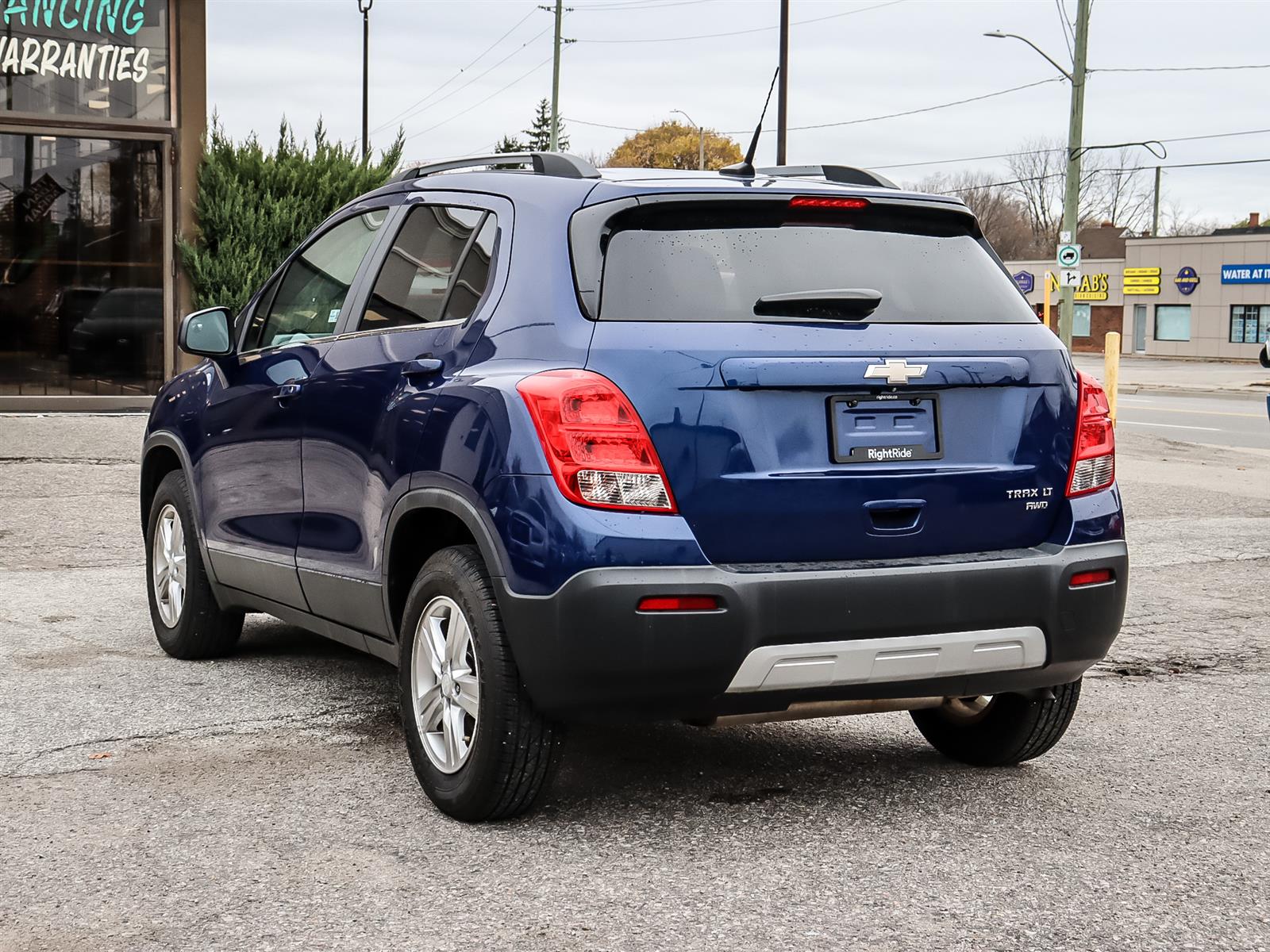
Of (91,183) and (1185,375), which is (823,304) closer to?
(91,183)

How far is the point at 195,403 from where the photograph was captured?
6.45m

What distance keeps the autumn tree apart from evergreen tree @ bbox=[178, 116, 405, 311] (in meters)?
72.5

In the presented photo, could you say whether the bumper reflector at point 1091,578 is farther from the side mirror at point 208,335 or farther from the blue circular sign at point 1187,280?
the blue circular sign at point 1187,280

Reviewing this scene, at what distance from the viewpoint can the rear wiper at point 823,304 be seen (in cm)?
427

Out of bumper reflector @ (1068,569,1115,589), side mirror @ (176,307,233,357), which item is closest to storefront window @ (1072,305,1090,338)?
side mirror @ (176,307,233,357)

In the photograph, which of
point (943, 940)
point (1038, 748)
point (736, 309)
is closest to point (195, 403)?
point (736, 309)

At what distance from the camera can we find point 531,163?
16.1ft

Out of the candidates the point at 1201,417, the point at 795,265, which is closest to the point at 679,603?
the point at 795,265

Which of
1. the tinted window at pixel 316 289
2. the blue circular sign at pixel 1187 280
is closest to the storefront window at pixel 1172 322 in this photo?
the blue circular sign at pixel 1187 280

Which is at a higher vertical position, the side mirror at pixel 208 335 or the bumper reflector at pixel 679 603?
the side mirror at pixel 208 335

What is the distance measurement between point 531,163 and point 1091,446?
186 cm

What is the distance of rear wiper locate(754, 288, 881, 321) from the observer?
4.27 meters

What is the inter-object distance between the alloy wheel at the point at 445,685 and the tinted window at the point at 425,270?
897 millimetres

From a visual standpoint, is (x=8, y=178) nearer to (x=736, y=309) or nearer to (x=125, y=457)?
(x=125, y=457)
